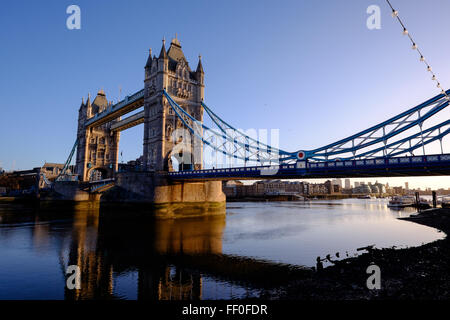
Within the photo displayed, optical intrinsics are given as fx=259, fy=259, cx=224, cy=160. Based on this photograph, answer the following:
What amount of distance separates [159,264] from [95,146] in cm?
4982

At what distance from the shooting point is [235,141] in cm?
3469

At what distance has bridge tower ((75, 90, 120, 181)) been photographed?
54312mm

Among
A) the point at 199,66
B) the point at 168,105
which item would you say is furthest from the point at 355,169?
the point at 199,66

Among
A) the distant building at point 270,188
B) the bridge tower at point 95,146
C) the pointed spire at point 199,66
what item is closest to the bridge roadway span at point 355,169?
the pointed spire at point 199,66

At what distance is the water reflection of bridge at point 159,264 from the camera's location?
31.9 feet

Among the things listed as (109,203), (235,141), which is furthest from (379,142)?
(109,203)

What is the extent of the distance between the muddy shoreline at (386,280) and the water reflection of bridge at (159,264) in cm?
152

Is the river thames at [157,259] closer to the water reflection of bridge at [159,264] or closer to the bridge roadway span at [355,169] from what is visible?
the water reflection of bridge at [159,264]

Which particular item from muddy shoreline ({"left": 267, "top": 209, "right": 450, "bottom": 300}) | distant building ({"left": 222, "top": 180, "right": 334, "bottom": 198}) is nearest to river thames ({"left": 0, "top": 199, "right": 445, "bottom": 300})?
muddy shoreline ({"left": 267, "top": 209, "right": 450, "bottom": 300})

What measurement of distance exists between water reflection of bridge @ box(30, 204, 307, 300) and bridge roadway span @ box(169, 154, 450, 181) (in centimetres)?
838

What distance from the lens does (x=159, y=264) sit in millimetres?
13195

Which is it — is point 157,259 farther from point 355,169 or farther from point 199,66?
point 199,66

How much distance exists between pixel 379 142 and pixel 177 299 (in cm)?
2199
